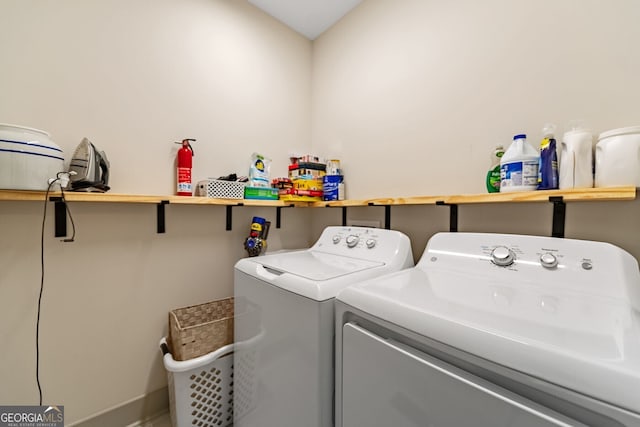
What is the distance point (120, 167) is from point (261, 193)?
75cm

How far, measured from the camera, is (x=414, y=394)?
620 millimetres

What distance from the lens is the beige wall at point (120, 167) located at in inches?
44.5

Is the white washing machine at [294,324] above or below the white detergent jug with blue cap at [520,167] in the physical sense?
below

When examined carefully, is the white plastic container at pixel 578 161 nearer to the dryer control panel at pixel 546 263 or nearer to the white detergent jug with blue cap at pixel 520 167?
the white detergent jug with blue cap at pixel 520 167

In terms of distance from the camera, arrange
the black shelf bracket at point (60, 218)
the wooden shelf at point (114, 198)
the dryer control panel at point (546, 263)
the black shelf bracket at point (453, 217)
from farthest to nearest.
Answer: the black shelf bracket at point (453, 217) < the black shelf bracket at point (60, 218) < the wooden shelf at point (114, 198) < the dryer control panel at point (546, 263)

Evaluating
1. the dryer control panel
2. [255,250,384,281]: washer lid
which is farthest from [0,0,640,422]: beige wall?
[255,250,384,281]: washer lid

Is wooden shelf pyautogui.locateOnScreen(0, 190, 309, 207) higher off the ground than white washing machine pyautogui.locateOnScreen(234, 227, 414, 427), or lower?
higher

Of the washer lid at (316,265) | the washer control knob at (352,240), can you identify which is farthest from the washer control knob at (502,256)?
the washer control knob at (352,240)

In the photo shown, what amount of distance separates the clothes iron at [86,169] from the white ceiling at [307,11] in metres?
1.49

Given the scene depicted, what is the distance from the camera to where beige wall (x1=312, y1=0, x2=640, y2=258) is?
3.17 feet

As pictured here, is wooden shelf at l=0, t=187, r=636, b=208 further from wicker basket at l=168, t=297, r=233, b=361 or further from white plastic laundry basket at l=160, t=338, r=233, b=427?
white plastic laundry basket at l=160, t=338, r=233, b=427

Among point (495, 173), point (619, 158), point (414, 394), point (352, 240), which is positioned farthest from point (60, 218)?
point (619, 158)

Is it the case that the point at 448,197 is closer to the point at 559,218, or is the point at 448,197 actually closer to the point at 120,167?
the point at 559,218

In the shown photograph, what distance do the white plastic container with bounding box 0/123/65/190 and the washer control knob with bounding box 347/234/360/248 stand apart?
4.27 feet
